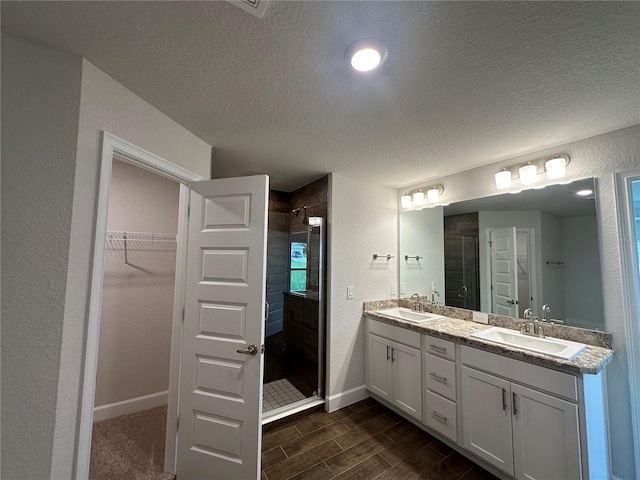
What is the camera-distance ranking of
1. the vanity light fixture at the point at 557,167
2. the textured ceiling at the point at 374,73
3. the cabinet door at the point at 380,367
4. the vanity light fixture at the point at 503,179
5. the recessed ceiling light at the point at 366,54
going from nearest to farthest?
the textured ceiling at the point at 374,73 < the recessed ceiling light at the point at 366,54 < the vanity light fixture at the point at 557,167 < the vanity light fixture at the point at 503,179 < the cabinet door at the point at 380,367

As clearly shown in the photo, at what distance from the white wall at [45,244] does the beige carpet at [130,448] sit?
0.88m

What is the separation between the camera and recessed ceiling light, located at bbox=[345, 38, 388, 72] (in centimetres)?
102

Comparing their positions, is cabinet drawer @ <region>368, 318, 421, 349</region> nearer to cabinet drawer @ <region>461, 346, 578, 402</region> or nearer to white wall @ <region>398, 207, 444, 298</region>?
cabinet drawer @ <region>461, 346, 578, 402</region>

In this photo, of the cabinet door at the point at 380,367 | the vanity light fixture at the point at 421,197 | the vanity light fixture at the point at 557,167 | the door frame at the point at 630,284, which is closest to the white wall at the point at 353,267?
the cabinet door at the point at 380,367

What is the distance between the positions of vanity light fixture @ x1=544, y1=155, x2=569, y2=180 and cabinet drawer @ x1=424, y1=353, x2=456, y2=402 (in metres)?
1.68

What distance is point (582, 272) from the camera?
183 cm

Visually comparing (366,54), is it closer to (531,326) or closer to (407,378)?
(531,326)

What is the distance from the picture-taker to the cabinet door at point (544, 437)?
4.58 feet

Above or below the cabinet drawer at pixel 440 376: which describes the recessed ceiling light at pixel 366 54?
above

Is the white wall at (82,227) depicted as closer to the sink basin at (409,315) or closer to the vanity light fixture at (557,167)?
the sink basin at (409,315)

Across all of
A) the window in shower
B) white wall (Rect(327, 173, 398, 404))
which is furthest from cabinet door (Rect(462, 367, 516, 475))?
the window in shower

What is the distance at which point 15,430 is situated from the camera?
96cm

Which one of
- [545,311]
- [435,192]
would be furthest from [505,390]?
[435,192]

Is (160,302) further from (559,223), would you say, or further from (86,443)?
(559,223)
